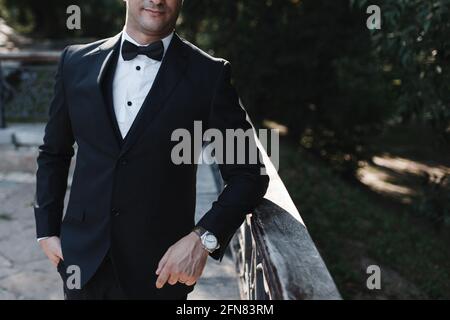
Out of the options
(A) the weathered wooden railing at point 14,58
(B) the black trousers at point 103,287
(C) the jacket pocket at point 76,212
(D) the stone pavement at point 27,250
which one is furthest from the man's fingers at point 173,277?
(A) the weathered wooden railing at point 14,58

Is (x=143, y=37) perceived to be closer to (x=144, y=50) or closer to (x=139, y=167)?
(x=144, y=50)

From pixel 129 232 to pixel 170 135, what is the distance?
15.3 inches

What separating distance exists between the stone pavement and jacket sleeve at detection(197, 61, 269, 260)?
190cm

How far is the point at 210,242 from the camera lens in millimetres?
2176

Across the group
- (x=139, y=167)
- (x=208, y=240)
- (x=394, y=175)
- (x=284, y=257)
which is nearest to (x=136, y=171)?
(x=139, y=167)

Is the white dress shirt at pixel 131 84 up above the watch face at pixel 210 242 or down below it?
above

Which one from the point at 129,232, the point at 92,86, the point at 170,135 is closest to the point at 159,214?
the point at 129,232

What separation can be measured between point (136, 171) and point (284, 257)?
2.03 feet

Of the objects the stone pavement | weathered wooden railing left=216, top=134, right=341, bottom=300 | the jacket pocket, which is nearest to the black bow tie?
the jacket pocket

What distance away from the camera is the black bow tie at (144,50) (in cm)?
226

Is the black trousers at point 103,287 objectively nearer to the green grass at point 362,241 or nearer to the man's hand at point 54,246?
the man's hand at point 54,246

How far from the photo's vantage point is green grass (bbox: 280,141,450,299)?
5773mm
